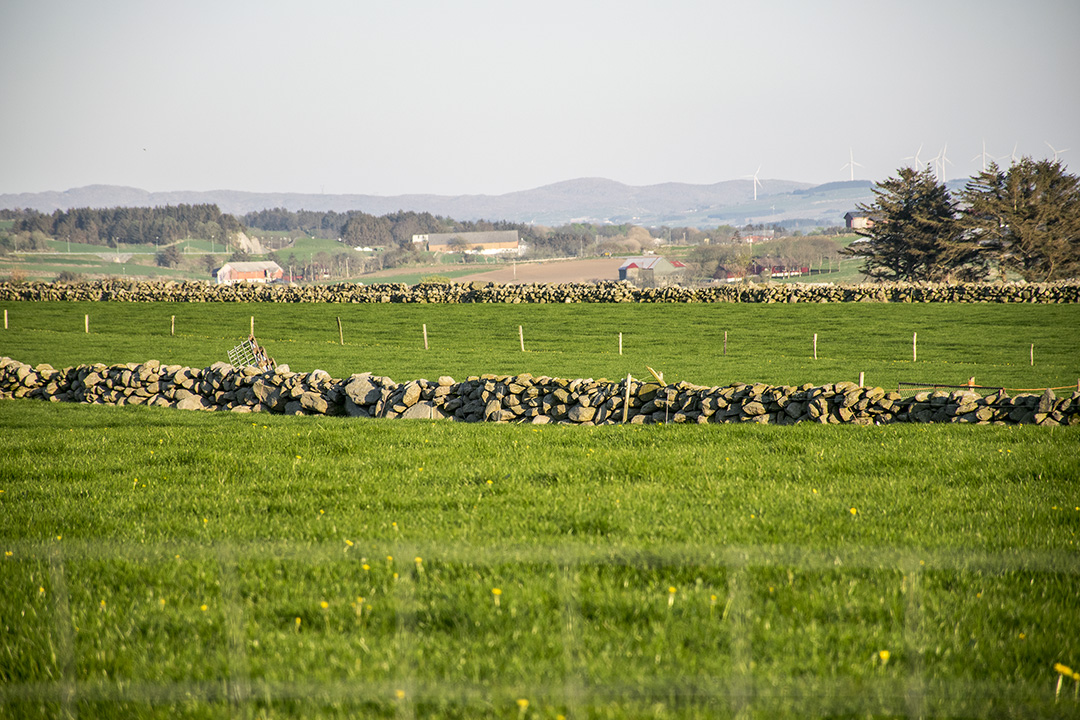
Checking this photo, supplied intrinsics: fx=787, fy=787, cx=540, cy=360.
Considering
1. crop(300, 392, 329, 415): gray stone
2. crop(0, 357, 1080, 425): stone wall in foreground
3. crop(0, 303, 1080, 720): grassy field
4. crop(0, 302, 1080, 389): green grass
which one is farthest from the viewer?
crop(0, 302, 1080, 389): green grass

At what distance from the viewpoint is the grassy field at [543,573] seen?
409 centimetres

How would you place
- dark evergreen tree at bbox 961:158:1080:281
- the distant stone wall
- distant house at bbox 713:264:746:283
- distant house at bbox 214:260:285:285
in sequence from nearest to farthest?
1. the distant stone wall
2. dark evergreen tree at bbox 961:158:1080:281
3. distant house at bbox 713:264:746:283
4. distant house at bbox 214:260:285:285

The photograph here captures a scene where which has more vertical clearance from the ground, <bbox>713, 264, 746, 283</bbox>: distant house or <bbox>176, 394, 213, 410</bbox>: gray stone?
<bbox>713, 264, 746, 283</bbox>: distant house

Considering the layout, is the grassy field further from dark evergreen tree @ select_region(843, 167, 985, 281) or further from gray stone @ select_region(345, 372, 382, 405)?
dark evergreen tree @ select_region(843, 167, 985, 281)

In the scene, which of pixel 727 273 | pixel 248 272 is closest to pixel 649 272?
pixel 727 273

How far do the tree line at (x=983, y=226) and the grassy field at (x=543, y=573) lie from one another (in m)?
77.9

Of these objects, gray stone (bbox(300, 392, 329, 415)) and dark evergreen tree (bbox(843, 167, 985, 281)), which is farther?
dark evergreen tree (bbox(843, 167, 985, 281))

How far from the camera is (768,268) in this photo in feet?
498

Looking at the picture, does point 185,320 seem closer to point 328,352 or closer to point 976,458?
point 328,352

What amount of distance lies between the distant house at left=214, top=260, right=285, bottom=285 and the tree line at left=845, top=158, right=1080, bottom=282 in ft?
387

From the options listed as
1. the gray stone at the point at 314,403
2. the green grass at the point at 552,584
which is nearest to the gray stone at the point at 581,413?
the gray stone at the point at 314,403

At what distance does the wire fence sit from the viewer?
12.9ft

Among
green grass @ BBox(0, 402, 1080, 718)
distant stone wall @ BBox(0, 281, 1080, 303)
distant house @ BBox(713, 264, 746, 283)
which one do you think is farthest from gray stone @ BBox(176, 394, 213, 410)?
distant house @ BBox(713, 264, 746, 283)

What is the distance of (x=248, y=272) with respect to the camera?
165875 millimetres
